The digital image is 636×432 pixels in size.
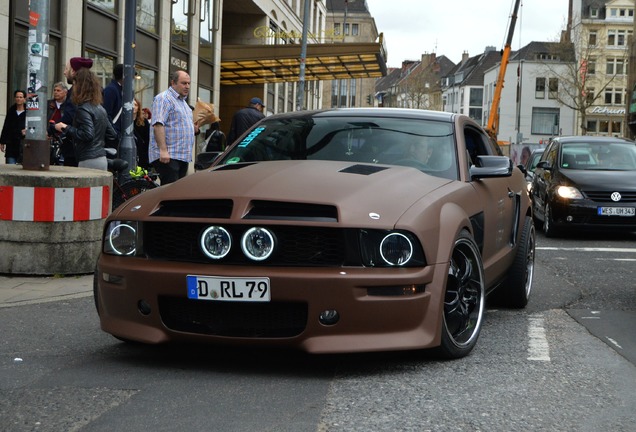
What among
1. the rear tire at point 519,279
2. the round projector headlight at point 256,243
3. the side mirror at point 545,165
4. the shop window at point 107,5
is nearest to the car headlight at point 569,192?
the side mirror at point 545,165

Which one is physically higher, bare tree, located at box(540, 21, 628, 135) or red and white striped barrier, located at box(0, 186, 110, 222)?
bare tree, located at box(540, 21, 628, 135)

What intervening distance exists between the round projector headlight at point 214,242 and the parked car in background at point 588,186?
10709 mm

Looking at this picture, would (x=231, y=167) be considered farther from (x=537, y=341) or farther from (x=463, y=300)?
(x=537, y=341)

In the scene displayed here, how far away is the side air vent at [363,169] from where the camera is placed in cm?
544

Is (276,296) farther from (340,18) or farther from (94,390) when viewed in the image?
(340,18)

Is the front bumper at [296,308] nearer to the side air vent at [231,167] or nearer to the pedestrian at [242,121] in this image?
the side air vent at [231,167]

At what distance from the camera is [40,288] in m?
7.83

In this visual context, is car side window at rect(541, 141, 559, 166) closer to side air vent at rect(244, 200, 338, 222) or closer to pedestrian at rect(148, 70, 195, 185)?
pedestrian at rect(148, 70, 195, 185)

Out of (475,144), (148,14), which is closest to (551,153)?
(475,144)

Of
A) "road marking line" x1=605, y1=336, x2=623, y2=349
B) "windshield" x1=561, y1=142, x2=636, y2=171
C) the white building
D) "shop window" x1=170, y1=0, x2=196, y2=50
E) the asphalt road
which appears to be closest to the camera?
the asphalt road

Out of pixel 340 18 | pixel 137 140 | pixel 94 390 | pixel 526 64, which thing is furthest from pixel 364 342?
pixel 340 18

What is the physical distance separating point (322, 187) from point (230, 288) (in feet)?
2.32

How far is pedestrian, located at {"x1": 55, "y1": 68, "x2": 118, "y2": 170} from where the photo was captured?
9.40 meters

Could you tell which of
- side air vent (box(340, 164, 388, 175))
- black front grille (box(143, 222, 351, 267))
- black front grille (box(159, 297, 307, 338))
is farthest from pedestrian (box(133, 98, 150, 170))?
black front grille (box(143, 222, 351, 267))
